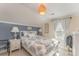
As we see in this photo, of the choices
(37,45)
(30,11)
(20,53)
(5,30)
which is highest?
(30,11)

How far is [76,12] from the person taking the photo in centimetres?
169

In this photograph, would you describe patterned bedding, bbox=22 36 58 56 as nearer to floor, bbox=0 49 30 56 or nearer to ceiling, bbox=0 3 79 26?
floor, bbox=0 49 30 56

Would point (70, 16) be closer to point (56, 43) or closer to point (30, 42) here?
point (56, 43)

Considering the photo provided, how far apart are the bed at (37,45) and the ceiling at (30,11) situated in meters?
0.20

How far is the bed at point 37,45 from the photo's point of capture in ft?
5.66

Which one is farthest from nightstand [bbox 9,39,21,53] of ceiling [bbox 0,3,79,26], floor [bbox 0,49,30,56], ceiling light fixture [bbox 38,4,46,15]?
ceiling light fixture [bbox 38,4,46,15]

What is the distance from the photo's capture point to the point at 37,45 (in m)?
1.73

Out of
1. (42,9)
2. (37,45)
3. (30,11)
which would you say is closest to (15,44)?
(37,45)

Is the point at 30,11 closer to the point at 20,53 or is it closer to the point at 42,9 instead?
the point at 42,9

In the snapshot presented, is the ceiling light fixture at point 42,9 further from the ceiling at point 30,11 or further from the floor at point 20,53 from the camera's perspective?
the floor at point 20,53

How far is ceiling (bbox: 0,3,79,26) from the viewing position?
66.6 inches

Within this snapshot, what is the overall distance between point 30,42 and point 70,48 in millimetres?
580

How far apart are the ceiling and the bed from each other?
204mm

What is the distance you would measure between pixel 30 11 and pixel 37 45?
1.64 feet
